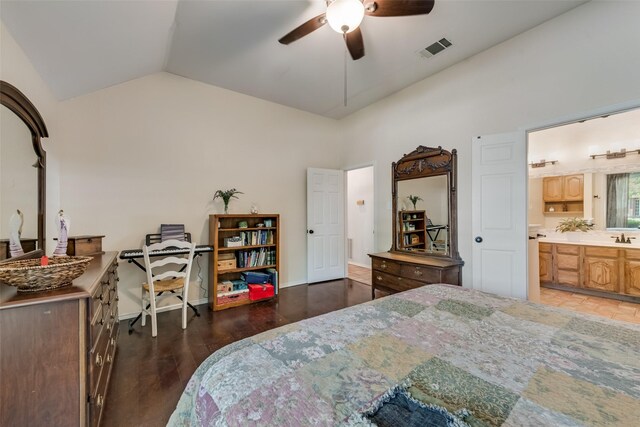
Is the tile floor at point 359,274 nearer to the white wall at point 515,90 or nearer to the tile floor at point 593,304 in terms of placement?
the white wall at point 515,90

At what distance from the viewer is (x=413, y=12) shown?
1.94 m

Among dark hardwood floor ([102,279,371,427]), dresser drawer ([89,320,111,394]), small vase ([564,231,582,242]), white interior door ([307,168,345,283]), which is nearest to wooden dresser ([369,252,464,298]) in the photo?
dark hardwood floor ([102,279,371,427])

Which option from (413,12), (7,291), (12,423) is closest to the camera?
(12,423)

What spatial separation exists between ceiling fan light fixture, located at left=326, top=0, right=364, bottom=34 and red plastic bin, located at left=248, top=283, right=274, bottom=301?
3127 mm

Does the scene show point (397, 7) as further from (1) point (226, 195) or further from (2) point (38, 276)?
(1) point (226, 195)

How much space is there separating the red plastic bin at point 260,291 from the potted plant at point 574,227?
490 cm

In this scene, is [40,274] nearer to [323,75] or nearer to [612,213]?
[323,75]

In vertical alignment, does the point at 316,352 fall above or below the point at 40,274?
below

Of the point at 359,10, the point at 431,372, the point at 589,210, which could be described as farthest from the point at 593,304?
the point at 359,10

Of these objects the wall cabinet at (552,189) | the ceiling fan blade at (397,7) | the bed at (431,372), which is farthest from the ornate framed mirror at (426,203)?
the wall cabinet at (552,189)

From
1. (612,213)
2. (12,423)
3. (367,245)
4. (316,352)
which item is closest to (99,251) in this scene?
(12,423)

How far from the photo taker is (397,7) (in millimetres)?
1897

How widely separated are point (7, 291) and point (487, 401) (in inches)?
78.8

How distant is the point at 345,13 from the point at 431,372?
2.20 m
